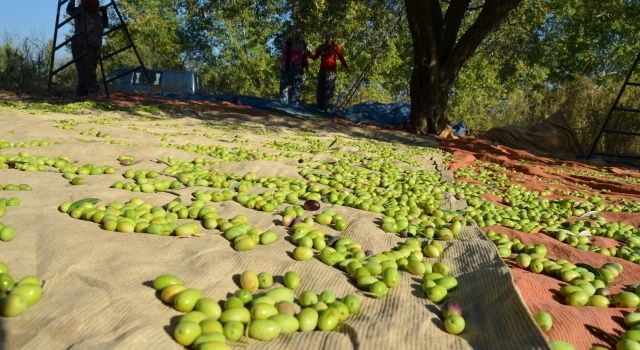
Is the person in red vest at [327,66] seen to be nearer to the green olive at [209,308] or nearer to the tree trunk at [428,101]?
the tree trunk at [428,101]

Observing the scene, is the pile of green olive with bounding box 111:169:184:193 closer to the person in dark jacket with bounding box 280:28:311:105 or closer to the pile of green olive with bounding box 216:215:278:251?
the pile of green olive with bounding box 216:215:278:251

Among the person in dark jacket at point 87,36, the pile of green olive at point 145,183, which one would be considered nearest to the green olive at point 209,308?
the pile of green olive at point 145,183

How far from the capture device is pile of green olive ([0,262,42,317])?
62.9 inches

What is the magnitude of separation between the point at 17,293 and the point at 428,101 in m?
11.4

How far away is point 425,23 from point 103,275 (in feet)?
33.1

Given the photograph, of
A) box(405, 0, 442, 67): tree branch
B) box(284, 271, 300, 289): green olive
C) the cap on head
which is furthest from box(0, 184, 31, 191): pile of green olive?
box(405, 0, 442, 67): tree branch

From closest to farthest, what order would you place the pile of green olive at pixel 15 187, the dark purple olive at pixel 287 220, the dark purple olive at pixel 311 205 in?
the dark purple olive at pixel 287 220 < the pile of green olive at pixel 15 187 < the dark purple olive at pixel 311 205

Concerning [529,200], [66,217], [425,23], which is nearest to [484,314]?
[66,217]

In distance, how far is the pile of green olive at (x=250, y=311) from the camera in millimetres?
1576

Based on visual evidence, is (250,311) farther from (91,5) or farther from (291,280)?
(91,5)

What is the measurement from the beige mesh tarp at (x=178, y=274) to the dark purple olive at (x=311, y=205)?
0.22m

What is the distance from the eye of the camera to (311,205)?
3.52m

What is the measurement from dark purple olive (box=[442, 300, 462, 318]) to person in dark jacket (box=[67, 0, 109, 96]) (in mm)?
10538

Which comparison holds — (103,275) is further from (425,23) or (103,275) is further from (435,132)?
(435,132)
